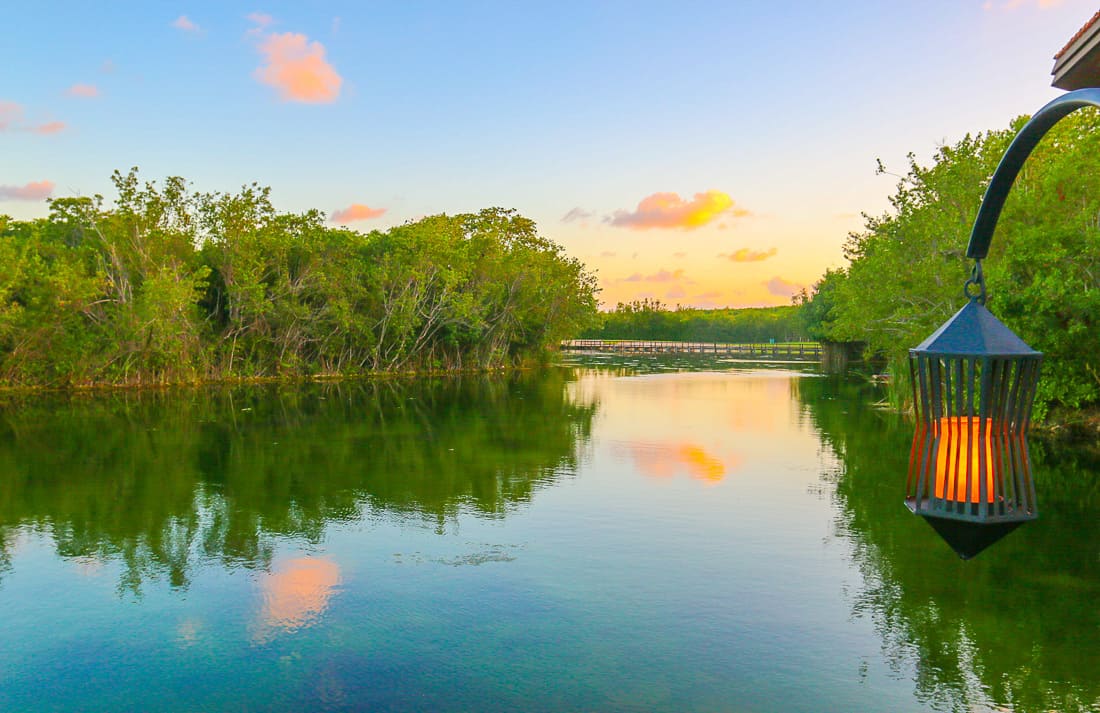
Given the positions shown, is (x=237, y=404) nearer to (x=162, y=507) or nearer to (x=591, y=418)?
(x=591, y=418)

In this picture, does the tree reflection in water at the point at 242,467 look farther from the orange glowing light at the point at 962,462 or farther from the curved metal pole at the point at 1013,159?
the curved metal pole at the point at 1013,159

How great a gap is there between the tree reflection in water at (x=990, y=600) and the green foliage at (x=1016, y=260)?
526 centimetres

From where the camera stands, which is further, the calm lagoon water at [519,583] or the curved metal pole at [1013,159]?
the calm lagoon water at [519,583]

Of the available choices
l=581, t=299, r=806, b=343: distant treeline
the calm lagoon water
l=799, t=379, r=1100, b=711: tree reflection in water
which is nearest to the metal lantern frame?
the calm lagoon water

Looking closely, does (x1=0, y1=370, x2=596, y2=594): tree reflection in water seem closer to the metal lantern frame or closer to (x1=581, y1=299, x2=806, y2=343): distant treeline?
the metal lantern frame

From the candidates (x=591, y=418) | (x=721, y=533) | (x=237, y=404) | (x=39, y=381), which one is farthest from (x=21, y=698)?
(x=39, y=381)

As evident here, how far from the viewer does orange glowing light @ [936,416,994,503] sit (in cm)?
462

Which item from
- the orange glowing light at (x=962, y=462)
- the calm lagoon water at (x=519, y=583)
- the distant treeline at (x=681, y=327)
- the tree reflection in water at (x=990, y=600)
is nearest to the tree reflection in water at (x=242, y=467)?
Result: the calm lagoon water at (x=519, y=583)

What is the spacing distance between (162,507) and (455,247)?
43625mm

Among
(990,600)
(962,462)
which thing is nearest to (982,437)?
(962,462)

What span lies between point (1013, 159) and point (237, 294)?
44.8 metres

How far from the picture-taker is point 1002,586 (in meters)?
12.1

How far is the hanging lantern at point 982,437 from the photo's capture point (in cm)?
461

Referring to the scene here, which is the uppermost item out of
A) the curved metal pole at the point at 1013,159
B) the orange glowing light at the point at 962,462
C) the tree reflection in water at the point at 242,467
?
the curved metal pole at the point at 1013,159
